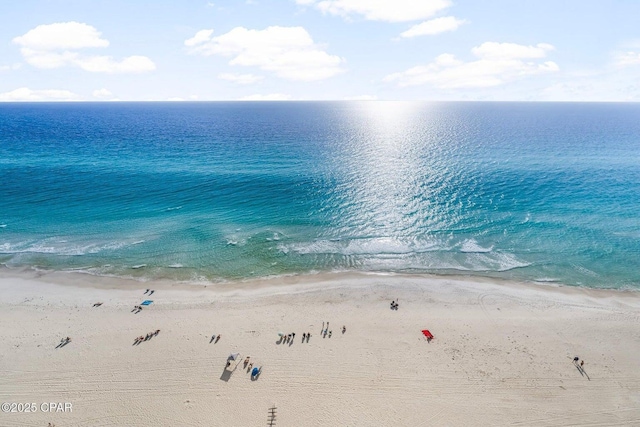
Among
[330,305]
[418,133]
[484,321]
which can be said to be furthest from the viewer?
[418,133]

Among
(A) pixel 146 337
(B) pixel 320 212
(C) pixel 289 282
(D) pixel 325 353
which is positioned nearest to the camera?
(D) pixel 325 353

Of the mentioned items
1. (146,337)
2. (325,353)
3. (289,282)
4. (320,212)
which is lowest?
(325,353)

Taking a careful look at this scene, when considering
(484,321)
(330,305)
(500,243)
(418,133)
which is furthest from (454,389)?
(418,133)

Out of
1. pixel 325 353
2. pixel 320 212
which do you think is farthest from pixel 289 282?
pixel 320 212

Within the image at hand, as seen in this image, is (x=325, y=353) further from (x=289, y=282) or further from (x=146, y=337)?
(x=146, y=337)

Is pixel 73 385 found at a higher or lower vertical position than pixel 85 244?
lower

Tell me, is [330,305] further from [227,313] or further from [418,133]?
[418,133]

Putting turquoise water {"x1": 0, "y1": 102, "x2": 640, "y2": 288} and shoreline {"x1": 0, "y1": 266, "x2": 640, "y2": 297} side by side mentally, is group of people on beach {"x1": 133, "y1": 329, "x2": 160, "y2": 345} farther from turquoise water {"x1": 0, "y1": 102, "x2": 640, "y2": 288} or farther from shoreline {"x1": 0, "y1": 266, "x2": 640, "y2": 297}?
turquoise water {"x1": 0, "y1": 102, "x2": 640, "y2": 288}
